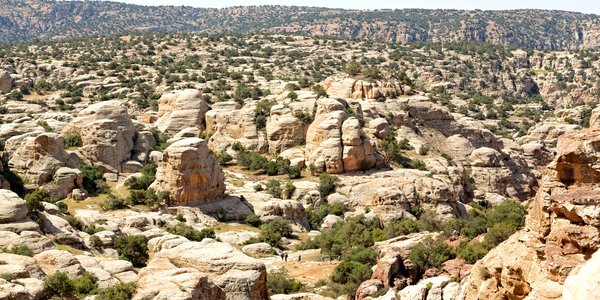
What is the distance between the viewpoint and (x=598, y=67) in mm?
128375

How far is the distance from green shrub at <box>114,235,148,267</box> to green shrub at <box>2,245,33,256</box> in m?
5.77

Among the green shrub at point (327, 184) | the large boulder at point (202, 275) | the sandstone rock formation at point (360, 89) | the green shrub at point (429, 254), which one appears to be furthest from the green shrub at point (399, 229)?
the sandstone rock formation at point (360, 89)

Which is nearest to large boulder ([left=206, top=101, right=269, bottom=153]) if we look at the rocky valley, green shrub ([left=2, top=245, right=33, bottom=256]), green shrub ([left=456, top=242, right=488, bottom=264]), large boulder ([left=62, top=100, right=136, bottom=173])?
the rocky valley

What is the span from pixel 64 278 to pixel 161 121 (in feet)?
139

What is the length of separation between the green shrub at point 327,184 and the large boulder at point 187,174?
7.86m

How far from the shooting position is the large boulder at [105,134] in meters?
49.7

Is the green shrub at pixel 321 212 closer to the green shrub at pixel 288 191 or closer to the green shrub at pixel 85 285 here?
the green shrub at pixel 288 191

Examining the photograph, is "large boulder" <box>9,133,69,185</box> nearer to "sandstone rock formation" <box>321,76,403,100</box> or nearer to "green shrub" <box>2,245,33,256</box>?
"green shrub" <box>2,245,33,256</box>

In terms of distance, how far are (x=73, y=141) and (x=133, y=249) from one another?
843 inches

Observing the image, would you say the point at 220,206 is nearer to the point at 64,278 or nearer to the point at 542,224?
the point at 64,278

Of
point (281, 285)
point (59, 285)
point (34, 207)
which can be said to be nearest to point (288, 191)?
point (281, 285)

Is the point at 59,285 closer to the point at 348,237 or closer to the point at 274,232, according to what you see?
the point at 274,232

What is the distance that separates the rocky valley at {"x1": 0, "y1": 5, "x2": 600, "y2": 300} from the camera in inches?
738

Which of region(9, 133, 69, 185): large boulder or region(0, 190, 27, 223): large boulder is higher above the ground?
region(0, 190, 27, 223): large boulder
